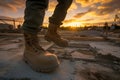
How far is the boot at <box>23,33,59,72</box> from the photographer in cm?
121

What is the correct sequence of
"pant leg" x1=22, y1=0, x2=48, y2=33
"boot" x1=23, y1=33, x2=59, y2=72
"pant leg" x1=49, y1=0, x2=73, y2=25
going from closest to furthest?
"boot" x1=23, y1=33, x2=59, y2=72 → "pant leg" x1=22, y1=0, x2=48, y2=33 → "pant leg" x1=49, y1=0, x2=73, y2=25

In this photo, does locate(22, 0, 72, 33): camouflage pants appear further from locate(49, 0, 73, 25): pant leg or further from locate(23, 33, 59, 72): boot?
locate(49, 0, 73, 25): pant leg

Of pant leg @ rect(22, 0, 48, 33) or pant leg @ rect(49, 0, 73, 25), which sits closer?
pant leg @ rect(22, 0, 48, 33)

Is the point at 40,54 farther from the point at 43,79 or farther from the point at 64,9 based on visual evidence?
the point at 64,9

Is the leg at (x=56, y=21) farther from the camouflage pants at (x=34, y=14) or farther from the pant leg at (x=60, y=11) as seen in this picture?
the camouflage pants at (x=34, y=14)

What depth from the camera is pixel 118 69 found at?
1555 millimetres

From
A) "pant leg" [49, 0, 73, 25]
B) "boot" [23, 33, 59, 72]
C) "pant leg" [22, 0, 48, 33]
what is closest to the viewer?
"boot" [23, 33, 59, 72]

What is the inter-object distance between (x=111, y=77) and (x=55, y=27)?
2.79 ft

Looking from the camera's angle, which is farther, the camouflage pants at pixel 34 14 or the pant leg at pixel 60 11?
the pant leg at pixel 60 11

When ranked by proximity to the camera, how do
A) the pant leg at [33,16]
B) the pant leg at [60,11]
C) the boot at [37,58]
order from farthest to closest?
the pant leg at [60,11] → the pant leg at [33,16] → the boot at [37,58]

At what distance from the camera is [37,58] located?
126cm

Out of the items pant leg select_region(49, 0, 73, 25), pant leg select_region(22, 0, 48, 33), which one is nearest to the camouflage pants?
pant leg select_region(22, 0, 48, 33)

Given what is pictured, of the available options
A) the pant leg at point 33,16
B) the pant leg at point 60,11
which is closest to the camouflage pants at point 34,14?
the pant leg at point 33,16

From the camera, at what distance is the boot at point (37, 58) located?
1.21 meters
